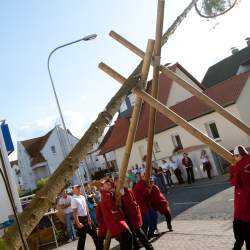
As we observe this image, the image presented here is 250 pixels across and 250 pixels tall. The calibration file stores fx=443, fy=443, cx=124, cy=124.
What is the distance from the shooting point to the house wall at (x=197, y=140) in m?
28.4

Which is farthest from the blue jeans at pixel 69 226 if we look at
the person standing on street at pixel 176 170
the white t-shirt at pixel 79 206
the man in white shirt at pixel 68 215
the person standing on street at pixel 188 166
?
the person standing on street at pixel 176 170

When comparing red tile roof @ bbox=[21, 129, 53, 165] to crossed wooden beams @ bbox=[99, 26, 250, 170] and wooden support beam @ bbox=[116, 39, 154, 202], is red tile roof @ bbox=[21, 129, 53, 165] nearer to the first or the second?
wooden support beam @ bbox=[116, 39, 154, 202]

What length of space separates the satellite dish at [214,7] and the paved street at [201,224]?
14.6 feet

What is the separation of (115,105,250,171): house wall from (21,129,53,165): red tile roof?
3189 centimetres

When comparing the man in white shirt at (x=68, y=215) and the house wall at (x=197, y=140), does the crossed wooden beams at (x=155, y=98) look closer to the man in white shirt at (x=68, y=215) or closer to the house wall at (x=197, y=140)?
the man in white shirt at (x=68, y=215)

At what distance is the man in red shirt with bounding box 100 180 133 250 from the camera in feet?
28.6

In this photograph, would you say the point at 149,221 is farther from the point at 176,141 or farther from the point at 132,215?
the point at 176,141

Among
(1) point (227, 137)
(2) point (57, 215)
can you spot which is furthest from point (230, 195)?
(1) point (227, 137)

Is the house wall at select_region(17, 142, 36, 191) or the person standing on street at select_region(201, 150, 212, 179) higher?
the house wall at select_region(17, 142, 36, 191)

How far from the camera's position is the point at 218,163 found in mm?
25719

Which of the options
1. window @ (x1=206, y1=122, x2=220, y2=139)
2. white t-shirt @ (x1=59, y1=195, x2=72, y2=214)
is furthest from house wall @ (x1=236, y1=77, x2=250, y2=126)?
white t-shirt @ (x1=59, y1=195, x2=72, y2=214)

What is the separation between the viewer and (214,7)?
26.4 feet

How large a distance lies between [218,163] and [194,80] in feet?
69.0

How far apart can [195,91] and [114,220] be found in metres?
3.35
